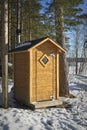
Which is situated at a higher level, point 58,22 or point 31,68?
point 58,22

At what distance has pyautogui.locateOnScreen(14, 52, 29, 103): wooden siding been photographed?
11.0 metres

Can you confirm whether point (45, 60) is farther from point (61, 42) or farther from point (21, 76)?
point (61, 42)

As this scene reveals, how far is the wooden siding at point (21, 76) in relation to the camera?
36.0ft

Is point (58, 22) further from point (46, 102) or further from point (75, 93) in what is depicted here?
point (46, 102)

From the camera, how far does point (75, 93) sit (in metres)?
13.9

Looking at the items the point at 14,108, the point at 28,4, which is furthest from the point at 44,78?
the point at 28,4

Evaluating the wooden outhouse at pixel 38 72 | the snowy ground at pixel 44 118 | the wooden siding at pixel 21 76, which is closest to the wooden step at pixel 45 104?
the wooden outhouse at pixel 38 72

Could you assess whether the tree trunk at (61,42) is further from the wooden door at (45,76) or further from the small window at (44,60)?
the small window at (44,60)

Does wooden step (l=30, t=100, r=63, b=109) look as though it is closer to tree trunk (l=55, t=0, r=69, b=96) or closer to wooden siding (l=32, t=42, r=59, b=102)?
wooden siding (l=32, t=42, r=59, b=102)

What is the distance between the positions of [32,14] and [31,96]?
360 inches

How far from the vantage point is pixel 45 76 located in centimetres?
1117

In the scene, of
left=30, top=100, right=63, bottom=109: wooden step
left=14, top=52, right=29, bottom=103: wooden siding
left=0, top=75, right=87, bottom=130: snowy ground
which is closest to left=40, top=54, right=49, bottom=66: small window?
left=14, top=52, right=29, bottom=103: wooden siding

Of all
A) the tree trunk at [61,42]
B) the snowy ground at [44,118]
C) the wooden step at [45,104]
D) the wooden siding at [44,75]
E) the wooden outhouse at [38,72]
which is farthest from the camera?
the tree trunk at [61,42]

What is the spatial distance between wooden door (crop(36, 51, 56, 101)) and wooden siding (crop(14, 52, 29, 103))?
0.45m
